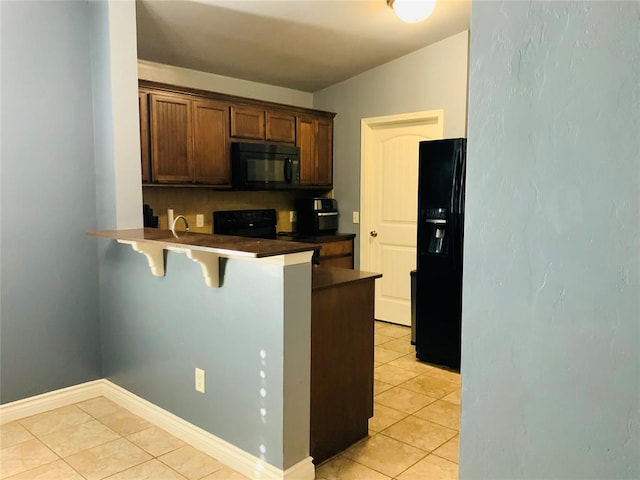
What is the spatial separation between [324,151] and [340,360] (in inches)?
124

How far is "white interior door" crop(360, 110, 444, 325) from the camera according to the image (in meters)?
4.77

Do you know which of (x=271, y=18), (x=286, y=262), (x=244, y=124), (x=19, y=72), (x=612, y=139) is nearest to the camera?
(x=612, y=139)

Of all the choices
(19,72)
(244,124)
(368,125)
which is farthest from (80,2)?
(368,125)

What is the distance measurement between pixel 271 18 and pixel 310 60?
3.15 feet

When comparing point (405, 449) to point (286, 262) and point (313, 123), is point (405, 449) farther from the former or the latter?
point (313, 123)

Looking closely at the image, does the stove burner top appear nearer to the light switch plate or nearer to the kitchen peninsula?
the kitchen peninsula

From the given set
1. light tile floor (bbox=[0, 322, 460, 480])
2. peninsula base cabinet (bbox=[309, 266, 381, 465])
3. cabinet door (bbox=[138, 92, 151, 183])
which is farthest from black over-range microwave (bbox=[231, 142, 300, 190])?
light tile floor (bbox=[0, 322, 460, 480])

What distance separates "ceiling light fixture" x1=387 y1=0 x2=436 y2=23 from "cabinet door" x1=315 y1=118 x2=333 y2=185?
1834 millimetres

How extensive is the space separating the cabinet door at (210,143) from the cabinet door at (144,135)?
411 millimetres

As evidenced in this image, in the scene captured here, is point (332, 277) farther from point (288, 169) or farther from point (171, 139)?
point (288, 169)

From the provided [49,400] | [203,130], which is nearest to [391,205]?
[203,130]

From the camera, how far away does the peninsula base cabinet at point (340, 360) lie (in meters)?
2.32

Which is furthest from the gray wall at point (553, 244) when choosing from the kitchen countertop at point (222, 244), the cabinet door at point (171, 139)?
the cabinet door at point (171, 139)

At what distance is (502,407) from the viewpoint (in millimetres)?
1102
